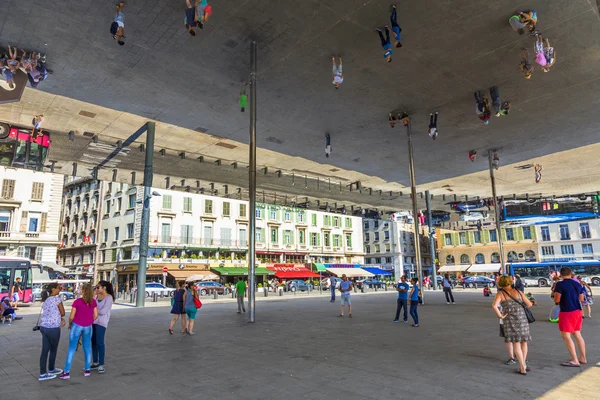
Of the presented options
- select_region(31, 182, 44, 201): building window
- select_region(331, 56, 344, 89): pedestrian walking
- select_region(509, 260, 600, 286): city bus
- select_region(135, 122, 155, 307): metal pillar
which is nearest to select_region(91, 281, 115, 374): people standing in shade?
select_region(331, 56, 344, 89): pedestrian walking

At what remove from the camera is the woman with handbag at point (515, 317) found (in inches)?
233

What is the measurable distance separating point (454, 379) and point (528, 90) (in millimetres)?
12666

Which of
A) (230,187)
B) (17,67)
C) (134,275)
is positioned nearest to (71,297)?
(134,275)

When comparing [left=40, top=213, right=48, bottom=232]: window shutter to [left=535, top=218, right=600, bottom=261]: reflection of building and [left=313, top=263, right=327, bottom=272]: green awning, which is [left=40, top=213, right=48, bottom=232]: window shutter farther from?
[left=535, top=218, right=600, bottom=261]: reflection of building

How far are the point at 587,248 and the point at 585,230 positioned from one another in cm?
282

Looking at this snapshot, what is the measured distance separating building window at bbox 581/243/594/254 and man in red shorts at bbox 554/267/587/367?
66.4 metres

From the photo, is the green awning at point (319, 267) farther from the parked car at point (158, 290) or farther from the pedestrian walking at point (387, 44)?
the pedestrian walking at point (387, 44)

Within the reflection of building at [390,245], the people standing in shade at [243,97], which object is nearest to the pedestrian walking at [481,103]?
the people standing in shade at [243,97]

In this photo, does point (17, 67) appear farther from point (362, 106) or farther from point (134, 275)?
point (134, 275)

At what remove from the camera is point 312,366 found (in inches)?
259

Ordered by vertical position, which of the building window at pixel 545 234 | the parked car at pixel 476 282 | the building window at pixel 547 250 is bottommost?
the parked car at pixel 476 282

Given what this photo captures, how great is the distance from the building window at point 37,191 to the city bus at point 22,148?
26.2 meters

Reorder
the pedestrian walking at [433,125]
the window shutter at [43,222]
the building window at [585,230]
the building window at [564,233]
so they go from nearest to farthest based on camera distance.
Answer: the pedestrian walking at [433,125]
the window shutter at [43,222]
the building window at [585,230]
the building window at [564,233]

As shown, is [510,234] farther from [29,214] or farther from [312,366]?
[29,214]
